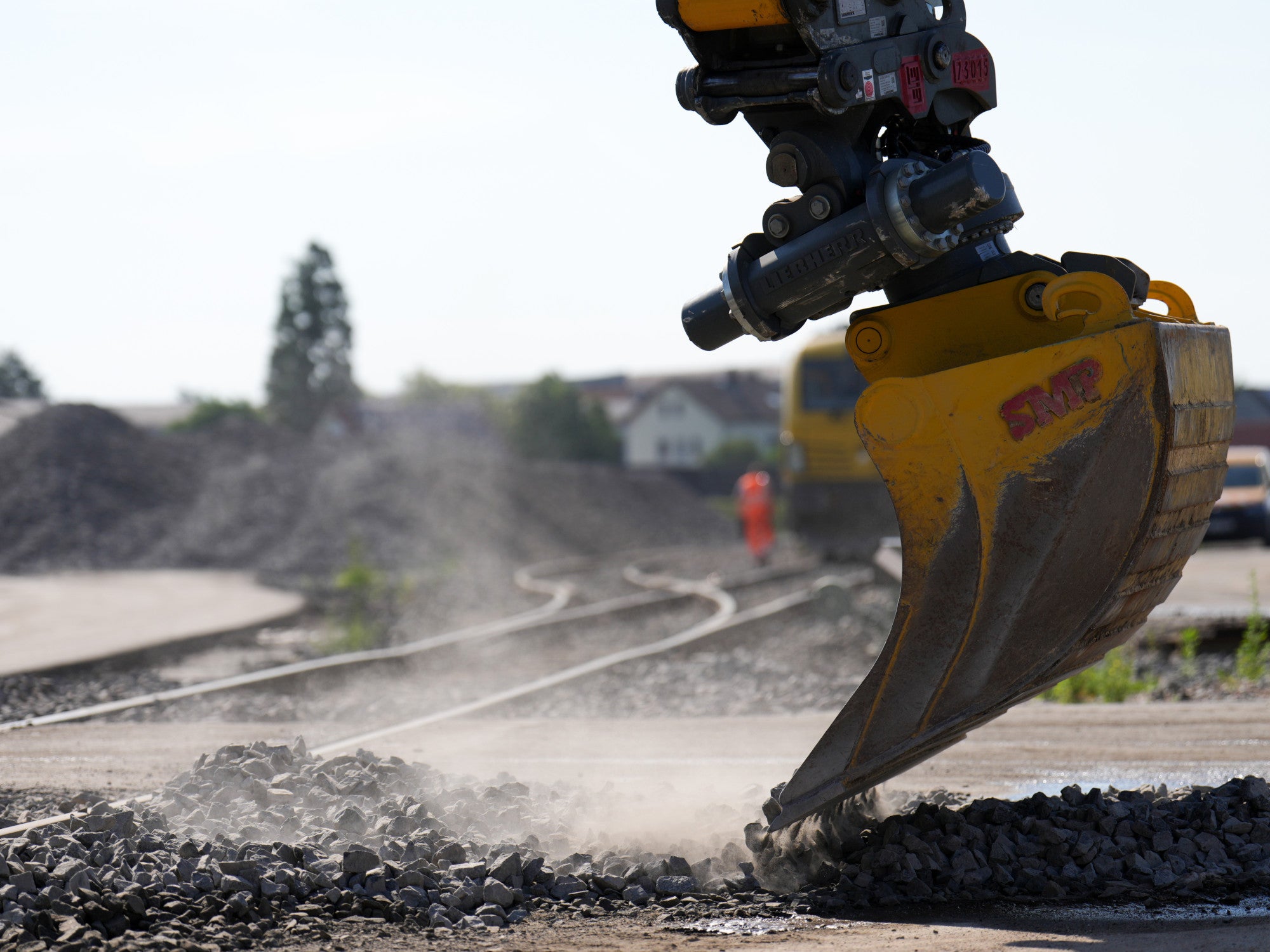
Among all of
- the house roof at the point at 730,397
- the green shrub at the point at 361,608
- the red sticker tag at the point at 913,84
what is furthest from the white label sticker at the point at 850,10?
the house roof at the point at 730,397

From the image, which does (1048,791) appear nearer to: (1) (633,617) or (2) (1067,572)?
(2) (1067,572)

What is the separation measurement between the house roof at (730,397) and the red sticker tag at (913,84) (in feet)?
233

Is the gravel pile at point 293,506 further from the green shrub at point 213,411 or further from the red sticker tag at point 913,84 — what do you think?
the green shrub at point 213,411

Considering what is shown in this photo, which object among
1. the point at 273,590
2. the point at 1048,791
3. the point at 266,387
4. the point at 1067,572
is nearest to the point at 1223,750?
the point at 1048,791

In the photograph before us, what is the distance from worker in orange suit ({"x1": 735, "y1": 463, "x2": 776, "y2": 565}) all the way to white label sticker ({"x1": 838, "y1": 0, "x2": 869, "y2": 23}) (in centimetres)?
1766

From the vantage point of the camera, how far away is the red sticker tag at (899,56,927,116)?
3801mm

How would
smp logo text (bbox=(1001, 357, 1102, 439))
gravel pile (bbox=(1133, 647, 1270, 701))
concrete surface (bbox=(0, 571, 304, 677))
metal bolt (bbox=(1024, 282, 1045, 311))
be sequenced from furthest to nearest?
concrete surface (bbox=(0, 571, 304, 677))
gravel pile (bbox=(1133, 647, 1270, 701))
metal bolt (bbox=(1024, 282, 1045, 311))
smp logo text (bbox=(1001, 357, 1102, 439))

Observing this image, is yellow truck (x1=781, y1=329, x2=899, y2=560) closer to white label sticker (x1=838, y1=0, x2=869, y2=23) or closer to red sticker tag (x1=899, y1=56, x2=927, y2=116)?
red sticker tag (x1=899, y1=56, x2=927, y2=116)

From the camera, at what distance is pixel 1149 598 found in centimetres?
371

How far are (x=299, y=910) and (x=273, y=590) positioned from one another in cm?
1625

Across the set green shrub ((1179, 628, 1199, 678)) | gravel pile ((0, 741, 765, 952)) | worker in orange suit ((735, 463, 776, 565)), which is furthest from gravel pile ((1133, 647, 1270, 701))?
worker in orange suit ((735, 463, 776, 565))

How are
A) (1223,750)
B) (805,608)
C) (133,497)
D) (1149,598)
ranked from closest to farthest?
(1149,598), (1223,750), (805,608), (133,497)

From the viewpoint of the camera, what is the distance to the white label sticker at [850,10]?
12.2ft

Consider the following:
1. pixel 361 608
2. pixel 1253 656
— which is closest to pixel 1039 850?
pixel 1253 656
